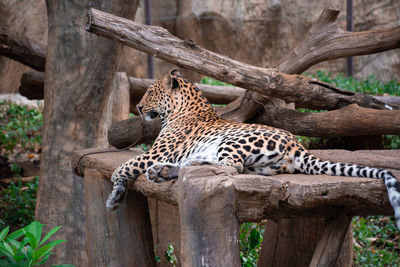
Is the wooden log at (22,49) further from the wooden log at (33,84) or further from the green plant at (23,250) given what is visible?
the green plant at (23,250)

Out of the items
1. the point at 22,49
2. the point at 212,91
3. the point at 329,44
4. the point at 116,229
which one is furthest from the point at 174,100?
the point at 22,49

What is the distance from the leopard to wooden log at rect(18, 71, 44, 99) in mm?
3220

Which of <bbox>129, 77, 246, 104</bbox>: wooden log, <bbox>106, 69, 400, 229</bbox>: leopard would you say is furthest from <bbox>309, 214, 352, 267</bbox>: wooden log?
<bbox>129, 77, 246, 104</bbox>: wooden log

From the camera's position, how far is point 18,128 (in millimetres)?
10266

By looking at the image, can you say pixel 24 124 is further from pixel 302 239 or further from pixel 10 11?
pixel 302 239

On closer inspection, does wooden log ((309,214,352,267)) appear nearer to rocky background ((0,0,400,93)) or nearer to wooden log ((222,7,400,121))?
wooden log ((222,7,400,121))

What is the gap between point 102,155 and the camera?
4988 mm

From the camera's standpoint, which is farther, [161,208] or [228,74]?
[161,208]

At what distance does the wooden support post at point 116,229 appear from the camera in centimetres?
475

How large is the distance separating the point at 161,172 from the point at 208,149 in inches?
20.1

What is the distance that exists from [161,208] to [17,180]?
3.97m

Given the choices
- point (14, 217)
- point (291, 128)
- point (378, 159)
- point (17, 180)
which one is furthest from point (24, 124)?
point (378, 159)

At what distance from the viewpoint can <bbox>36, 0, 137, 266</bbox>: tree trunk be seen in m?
5.63

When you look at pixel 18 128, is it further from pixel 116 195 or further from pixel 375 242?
pixel 375 242
